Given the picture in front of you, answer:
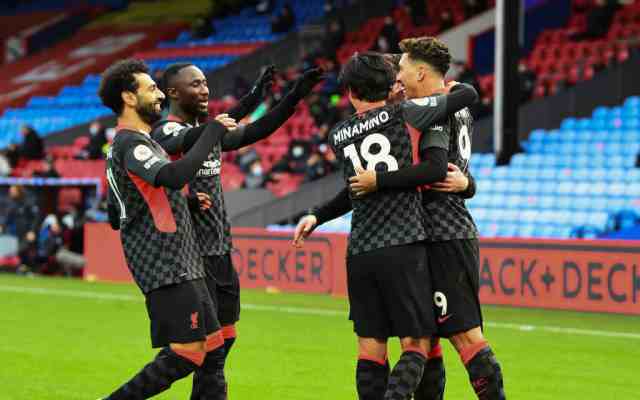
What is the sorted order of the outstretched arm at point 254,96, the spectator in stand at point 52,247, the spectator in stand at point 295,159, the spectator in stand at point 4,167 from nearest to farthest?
the outstretched arm at point 254,96 → the spectator in stand at point 52,247 → the spectator in stand at point 295,159 → the spectator in stand at point 4,167

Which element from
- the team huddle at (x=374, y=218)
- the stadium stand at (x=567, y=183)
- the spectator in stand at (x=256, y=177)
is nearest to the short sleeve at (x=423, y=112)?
the team huddle at (x=374, y=218)

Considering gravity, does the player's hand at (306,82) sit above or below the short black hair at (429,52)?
below

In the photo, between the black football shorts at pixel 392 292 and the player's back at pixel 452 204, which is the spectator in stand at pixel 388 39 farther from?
the black football shorts at pixel 392 292

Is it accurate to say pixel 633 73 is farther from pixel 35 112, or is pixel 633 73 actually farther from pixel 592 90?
pixel 35 112

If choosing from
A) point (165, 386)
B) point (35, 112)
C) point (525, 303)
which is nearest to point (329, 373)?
point (165, 386)

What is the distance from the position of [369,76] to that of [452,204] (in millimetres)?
A: 847

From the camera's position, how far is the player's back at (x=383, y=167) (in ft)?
20.3

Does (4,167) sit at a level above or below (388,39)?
below

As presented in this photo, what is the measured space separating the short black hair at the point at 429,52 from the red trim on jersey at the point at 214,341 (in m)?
1.86

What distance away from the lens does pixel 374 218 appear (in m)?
6.27

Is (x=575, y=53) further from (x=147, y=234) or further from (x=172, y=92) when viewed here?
(x=147, y=234)

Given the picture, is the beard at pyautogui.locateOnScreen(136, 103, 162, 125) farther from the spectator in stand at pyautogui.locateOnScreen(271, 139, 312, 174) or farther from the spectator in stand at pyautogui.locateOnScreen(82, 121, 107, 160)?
the spectator in stand at pyautogui.locateOnScreen(82, 121, 107, 160)

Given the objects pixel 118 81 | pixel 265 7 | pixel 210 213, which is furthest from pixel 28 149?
pixel 118 81

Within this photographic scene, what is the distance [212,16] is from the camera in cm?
3409
